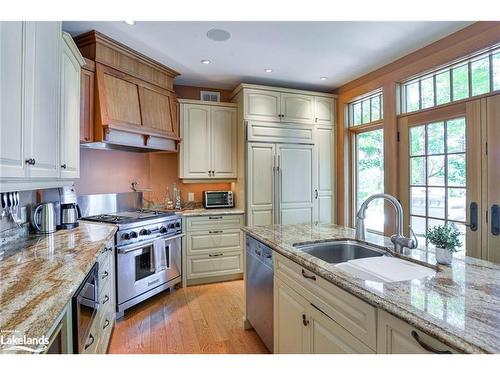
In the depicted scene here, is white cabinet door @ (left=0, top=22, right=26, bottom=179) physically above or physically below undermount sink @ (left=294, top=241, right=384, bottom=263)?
above

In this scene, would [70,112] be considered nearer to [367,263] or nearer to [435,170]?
[367,263]

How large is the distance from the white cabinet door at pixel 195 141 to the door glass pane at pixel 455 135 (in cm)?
270

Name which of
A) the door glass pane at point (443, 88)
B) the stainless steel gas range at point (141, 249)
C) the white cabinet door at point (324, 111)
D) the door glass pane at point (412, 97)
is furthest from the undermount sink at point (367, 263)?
the white cabinet door at point (324, 111)

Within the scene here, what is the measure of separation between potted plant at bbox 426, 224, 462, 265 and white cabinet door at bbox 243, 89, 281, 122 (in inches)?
107

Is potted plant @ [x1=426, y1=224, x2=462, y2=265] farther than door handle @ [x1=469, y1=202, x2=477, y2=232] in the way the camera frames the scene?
No

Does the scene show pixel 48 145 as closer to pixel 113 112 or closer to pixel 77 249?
pixel 77 249

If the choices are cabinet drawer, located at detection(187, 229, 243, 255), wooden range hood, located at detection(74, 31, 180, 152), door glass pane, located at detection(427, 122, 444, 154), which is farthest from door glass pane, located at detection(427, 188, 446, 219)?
wooden range hood, located at detection(74, 31, 180, 152)

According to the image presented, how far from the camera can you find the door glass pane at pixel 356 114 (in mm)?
3938

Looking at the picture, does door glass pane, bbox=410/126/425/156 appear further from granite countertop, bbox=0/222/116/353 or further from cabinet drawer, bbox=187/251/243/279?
granite countertop, bbox=0/222/116/353

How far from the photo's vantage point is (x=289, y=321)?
166 centimetres

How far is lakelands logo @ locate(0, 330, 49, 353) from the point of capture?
0.77 m

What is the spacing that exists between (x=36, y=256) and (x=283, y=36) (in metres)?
2.61

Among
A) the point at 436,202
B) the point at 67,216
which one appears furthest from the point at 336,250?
the point at 67,216
